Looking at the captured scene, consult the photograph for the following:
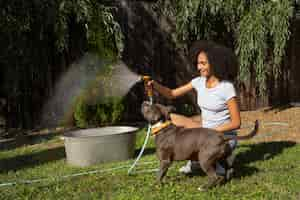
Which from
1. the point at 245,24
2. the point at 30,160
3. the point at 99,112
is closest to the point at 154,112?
the point at 30,160

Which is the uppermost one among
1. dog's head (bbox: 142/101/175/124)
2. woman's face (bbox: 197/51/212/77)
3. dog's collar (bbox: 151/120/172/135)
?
woman's face (bbox: 197/51/212/77)

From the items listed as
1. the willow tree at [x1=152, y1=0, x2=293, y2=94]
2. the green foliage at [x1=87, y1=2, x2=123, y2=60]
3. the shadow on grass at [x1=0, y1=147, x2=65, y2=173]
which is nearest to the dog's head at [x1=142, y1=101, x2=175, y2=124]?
the shadow on grass at [x1=0, y1=147, x2=65, y2=173]

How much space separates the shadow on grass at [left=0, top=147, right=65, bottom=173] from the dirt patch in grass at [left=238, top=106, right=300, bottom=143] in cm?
307

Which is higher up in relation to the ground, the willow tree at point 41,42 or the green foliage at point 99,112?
the willow tree at point 41,42

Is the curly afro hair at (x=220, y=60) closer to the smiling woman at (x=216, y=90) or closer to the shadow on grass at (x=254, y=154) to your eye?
the smiling woman at (x=216, y=90)

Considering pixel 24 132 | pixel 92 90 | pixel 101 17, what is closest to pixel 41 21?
pixel 101 17

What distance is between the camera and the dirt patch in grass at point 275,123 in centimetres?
635

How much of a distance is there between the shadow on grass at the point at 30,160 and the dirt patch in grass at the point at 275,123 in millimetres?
3070

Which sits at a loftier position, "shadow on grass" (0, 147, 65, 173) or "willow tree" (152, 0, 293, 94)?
"willow tree" (152, 0, 293, 94)

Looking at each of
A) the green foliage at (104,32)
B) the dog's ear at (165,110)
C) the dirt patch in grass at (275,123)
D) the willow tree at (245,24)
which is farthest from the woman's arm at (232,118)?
the willow tree at (245,24)

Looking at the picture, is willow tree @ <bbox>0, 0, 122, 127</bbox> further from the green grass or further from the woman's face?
the woman's face

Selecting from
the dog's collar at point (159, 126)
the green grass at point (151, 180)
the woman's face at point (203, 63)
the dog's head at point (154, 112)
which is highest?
the woman's face at point (203, 63)

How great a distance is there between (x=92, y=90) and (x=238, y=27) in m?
3.28

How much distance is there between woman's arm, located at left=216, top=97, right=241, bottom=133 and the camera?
3.79 metres
